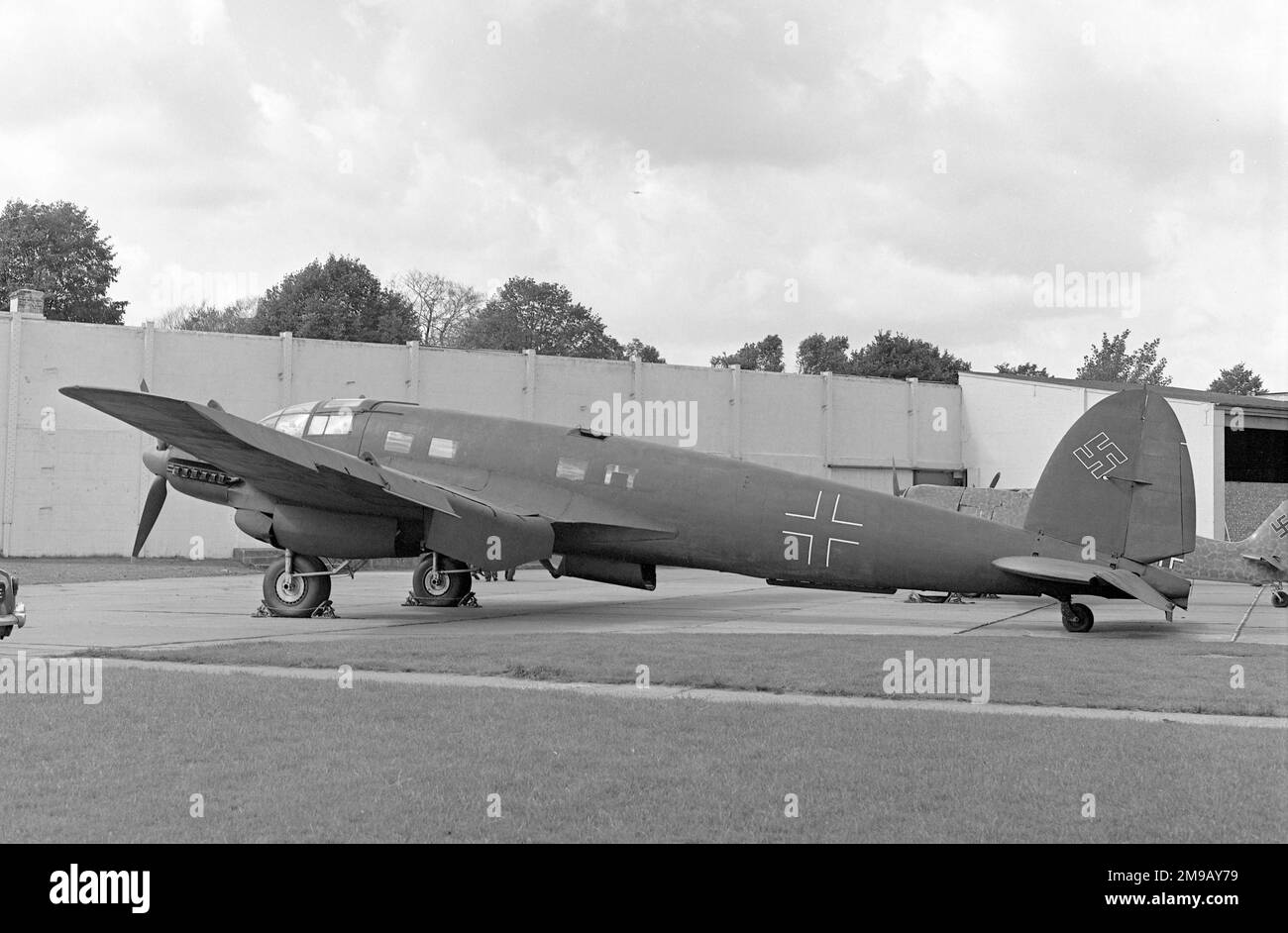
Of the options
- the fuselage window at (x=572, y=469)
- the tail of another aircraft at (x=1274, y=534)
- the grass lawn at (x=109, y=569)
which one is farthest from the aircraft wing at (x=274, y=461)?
the tail of another aircraft at (x=1274, y=534)

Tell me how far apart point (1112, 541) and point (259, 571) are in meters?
27.5

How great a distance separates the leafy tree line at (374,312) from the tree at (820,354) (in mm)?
1298

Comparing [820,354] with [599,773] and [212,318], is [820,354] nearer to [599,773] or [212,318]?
[212,318]

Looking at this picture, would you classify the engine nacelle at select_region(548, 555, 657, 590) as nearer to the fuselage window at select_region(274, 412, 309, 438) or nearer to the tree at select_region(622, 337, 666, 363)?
the fuselage window at select_region(274, 412, 309, 438)

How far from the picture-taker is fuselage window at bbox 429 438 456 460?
2198cm

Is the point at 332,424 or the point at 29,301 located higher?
the point at 29,301

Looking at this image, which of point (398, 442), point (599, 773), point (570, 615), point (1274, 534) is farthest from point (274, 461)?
point (1274, 534)

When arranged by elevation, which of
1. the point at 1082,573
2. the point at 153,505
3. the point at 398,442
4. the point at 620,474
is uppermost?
the point at 398,442

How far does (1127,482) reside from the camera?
17.8 metres

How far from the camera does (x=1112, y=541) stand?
18.0 metres

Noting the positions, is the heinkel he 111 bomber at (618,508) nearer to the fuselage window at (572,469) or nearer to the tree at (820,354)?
the fuselage window at (572,469)

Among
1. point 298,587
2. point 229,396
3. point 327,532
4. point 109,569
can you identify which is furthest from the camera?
point 229,396

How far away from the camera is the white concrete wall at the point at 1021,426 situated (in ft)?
141

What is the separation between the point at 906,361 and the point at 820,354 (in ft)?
82.1
